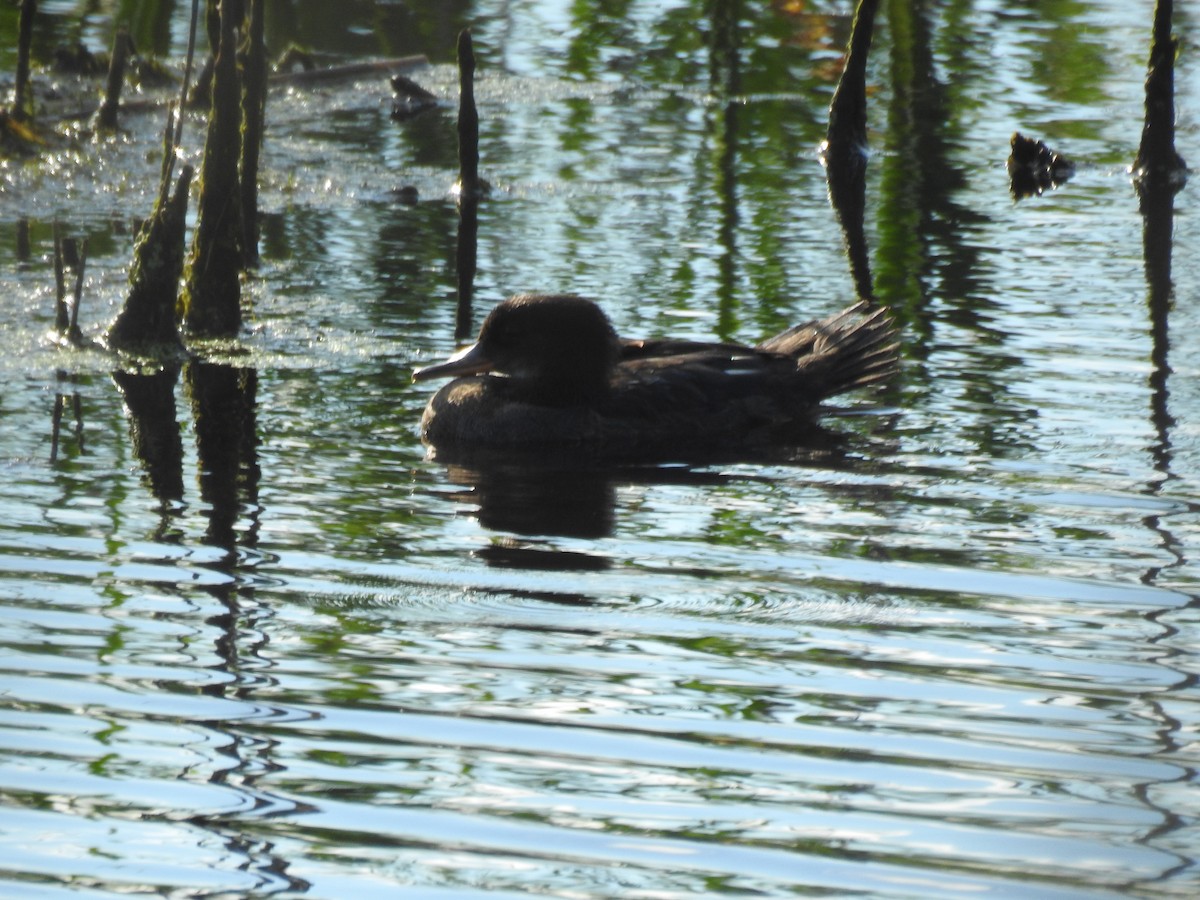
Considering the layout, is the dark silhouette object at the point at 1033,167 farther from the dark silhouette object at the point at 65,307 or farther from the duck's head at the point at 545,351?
the dark silhouette object at the point at 65,307

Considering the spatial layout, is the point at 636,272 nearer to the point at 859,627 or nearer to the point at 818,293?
the point at 818,293

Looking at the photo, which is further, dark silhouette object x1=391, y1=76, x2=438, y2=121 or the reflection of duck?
dark silhouette object x1=391, y1=76, x2=438, y2=121

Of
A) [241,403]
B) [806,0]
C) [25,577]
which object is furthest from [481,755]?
[806,0]

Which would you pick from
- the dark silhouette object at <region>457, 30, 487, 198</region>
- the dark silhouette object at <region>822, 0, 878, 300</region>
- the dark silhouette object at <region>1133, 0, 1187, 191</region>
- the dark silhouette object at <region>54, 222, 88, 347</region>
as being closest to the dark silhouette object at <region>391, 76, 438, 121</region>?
the dark silhouette object at <region>457, 30, 487, 198</region>

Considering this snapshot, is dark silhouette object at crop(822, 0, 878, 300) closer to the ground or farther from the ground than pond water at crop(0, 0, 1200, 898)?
farther from the ground

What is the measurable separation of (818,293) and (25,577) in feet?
21.1

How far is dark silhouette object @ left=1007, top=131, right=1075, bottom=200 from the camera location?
15.9 metres

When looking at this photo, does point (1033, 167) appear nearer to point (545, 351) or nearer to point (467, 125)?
point (467, 125)

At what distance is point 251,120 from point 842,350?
4.07 metres

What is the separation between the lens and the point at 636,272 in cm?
1232

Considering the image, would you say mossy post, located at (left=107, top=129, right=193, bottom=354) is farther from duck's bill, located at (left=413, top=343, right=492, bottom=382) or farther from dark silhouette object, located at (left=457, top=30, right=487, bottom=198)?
dark silhouette object, located at (left=457, top=30, right=487, bottom=198)

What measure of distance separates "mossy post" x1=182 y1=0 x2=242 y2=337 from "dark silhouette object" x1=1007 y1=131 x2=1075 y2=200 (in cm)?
720

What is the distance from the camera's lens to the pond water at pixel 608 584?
4.53 meters

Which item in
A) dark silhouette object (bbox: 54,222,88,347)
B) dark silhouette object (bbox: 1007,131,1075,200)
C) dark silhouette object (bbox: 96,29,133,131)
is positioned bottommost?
dark silhouette object (bbox: 54,222,88,347)
